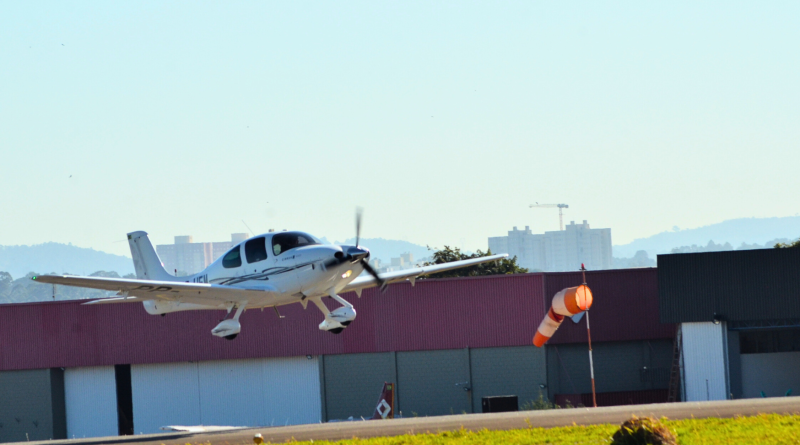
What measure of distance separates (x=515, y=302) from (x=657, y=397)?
24.6 feet

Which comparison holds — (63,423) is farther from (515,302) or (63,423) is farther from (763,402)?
→ (763,402)

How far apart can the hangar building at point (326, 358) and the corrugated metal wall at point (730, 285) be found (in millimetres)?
3542

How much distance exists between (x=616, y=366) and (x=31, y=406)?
27123mm

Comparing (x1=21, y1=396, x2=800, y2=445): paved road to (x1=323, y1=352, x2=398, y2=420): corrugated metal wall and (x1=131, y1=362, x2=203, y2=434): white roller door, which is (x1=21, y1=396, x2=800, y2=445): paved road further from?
(x1=131, y1=362, x2=203, y2=434): white roller door

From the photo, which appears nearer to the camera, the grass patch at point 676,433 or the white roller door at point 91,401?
the grass patch at point 676,433

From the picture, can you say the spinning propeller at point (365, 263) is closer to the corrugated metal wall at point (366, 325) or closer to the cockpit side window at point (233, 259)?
the cockpit side window at point (233, 259)

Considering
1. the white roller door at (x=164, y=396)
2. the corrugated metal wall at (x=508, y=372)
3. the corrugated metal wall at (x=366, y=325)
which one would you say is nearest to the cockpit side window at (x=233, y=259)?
the corrugated metal wall at (x=366, y=325)

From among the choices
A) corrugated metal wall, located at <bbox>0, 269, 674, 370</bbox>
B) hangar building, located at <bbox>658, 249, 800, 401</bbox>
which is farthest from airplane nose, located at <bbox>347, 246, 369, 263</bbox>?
Result: hangar building, located at <bbox>658, 249, 800, 401</bbox>

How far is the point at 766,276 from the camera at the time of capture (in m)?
35.0

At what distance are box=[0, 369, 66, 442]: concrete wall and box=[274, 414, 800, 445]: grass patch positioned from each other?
28257 millimetres

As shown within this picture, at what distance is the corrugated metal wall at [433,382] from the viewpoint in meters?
39.4

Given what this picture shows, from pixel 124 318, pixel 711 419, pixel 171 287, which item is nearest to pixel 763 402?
pixel 711 419

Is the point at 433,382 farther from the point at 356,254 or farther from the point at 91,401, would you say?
the point at 356,254

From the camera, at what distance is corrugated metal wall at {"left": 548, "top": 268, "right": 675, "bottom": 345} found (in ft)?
130
